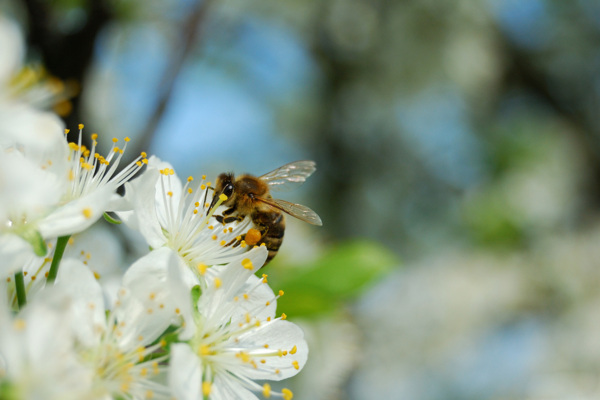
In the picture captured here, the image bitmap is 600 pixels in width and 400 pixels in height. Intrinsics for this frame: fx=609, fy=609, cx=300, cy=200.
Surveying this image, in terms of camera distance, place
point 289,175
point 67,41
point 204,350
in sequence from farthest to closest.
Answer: point 67,41
point 289,175
point 204,350

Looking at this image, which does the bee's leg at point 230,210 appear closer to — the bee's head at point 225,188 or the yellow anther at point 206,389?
the bee's head at point 225,188

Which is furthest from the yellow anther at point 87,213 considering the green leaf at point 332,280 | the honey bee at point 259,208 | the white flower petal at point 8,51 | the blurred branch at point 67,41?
the blurred branch at point 67,41

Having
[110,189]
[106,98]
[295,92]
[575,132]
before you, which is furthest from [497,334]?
[110,189]

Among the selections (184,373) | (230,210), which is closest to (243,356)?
(184,373)

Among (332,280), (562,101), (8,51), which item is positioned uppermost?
(562,101)

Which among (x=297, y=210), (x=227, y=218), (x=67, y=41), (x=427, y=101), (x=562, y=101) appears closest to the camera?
(x=227, y=218)

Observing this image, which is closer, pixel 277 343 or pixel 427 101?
pixel 277 343

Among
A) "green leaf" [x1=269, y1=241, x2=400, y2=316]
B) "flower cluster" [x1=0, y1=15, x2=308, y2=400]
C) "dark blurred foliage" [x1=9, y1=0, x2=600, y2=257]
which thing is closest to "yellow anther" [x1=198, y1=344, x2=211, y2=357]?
"flower cluster" [x1=0, y1=15, x2=308, y2=400]

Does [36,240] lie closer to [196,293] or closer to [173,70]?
[196,293]
